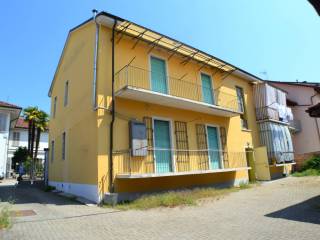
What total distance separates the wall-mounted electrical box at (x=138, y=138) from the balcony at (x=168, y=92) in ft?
4.25

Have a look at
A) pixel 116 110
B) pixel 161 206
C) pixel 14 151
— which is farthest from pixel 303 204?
pixel 14 151

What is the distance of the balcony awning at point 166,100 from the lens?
1105 cm

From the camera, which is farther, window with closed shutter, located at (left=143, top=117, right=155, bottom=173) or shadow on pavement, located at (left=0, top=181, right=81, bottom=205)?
window with closed shutter, located at (left=143, top=117, right=155, bottom=173)

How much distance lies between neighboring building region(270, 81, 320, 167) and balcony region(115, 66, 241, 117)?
12338 millimetres

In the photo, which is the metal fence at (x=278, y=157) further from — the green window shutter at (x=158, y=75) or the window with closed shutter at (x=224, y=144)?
the green window shutter at (x=158, y=75)

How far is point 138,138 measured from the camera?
1128cm

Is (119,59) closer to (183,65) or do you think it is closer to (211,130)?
(183,65)

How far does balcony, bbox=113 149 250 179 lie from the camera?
429 inches

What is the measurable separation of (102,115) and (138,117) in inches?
68.8

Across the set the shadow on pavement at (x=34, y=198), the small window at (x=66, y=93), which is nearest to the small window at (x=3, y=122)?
the shadow on pavement at (x=34, y=198)

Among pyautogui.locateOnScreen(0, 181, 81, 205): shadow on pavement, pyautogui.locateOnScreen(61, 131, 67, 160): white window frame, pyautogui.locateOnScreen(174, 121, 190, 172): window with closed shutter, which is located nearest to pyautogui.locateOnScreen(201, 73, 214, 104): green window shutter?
pyautogui.locateOnScreen(174, 121, 190, 172): window with closed shutter

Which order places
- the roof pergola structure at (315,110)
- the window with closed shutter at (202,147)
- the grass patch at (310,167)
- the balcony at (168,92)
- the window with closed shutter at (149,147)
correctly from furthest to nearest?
the grass patch at (310,167) → the window with closed shutter at (202,147) → the window with closed shutter at (149,147) → the balcony at (168,92) → the roof pergola structure at (315,110)

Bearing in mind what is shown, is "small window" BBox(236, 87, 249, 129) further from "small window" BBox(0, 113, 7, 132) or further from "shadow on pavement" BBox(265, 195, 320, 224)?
"small window" BBox(0, 113, 7, 132)

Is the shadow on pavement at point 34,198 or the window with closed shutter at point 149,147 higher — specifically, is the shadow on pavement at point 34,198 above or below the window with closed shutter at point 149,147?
below
